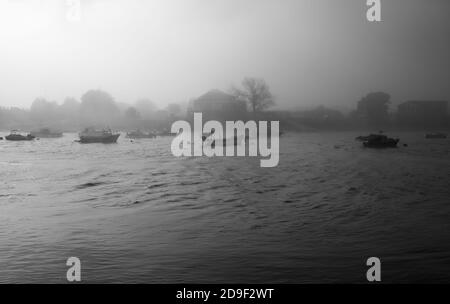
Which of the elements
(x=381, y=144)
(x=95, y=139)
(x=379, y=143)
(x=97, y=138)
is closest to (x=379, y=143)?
(x=379, y=143)

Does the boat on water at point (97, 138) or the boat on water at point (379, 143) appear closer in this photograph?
the boat on water at point (379, 143)

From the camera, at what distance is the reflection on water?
936 cm

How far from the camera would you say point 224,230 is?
43.7 ft

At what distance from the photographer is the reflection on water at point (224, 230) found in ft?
30.7

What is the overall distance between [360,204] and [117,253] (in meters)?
11.1

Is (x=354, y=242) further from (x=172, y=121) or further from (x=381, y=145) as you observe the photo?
(x=172, y=121)

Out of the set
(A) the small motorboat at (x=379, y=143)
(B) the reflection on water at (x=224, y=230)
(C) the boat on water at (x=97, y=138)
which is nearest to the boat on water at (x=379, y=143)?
(A) the small motorboat at (x=379, y=143)

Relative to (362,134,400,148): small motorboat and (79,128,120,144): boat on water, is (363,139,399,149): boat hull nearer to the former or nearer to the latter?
(362,134,400,148): small motorboat

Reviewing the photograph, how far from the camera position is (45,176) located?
1153 inches

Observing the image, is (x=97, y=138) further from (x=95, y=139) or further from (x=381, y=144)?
(x=381, y=144)

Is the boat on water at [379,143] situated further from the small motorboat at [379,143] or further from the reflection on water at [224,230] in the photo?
the reflection on water at [224,230]

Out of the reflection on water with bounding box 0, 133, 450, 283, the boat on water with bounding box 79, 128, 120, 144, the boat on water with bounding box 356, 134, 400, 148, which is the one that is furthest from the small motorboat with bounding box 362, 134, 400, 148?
the boat on water with bounding box 79, 128, 120, 144

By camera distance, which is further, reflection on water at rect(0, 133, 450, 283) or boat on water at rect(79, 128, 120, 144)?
boat on water at rect(79, 128, 120, 144)

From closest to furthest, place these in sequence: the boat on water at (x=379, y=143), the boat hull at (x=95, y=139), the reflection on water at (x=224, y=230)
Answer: the reflection on water at (x=224, y=230) < the boat on water at (x=379, y=143) < the boat hull at (x=95, y=139)
